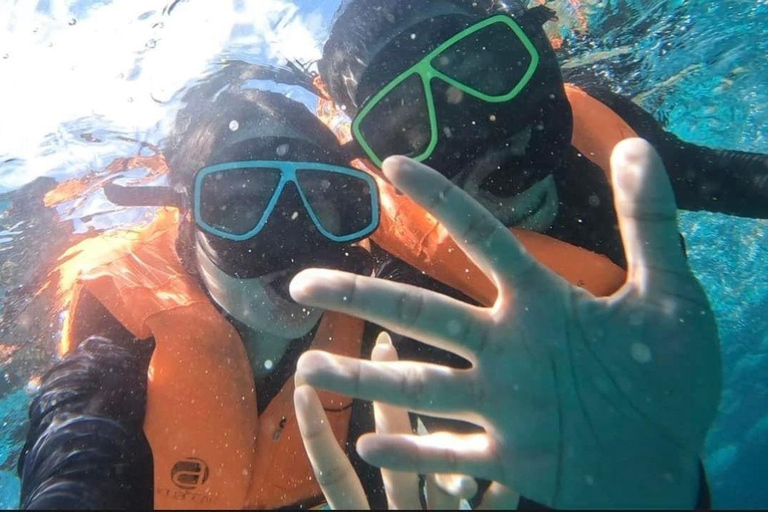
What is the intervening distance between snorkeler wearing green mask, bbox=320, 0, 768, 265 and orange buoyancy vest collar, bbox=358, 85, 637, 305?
0.09 ft

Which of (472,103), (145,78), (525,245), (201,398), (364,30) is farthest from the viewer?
(145,78)

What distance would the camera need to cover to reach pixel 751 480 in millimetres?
20812

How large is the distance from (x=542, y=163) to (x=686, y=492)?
2087 millimetres

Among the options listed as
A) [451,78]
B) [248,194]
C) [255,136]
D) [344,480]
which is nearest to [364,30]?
[451,78]

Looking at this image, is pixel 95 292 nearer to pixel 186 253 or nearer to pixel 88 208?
pixel 186 253

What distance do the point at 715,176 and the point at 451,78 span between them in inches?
94.9

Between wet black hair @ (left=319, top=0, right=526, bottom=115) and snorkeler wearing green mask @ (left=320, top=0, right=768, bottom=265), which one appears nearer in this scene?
snorkeler wearing green mask @ (left=320, top=0, right=768, bottom=265)

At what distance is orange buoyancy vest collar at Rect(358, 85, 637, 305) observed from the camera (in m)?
3.20

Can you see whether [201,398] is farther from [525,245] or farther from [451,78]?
[451,78]

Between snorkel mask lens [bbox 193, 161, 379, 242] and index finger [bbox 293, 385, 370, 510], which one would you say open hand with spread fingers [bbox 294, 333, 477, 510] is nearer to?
index finger [bbox 293, 385, 370, 510]

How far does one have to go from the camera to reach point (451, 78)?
3322mm

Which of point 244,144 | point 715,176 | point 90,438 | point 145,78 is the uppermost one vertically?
point 244,144

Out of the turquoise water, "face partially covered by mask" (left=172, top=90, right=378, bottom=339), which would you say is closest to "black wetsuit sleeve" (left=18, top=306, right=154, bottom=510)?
"face partially covered by mask" (left=172, top=90, right=378, bottom=339)

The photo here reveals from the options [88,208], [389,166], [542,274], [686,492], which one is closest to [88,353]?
[389,166]
